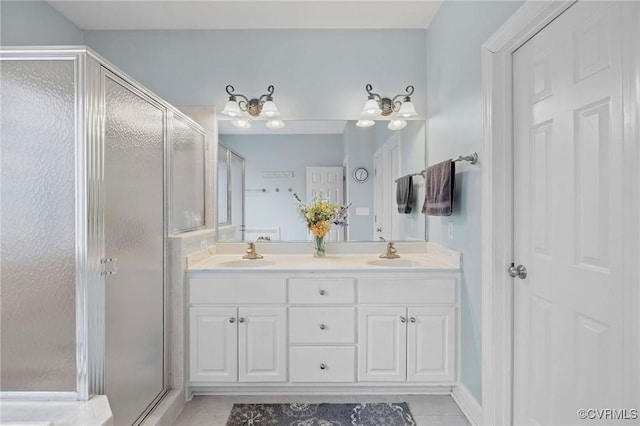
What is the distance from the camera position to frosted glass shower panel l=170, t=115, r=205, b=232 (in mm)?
2020

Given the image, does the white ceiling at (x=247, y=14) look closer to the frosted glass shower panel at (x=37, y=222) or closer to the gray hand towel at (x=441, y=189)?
the gray hand towel at (x=441, y=189)

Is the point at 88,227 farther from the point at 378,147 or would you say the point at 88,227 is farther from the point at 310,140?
the point at 378,147

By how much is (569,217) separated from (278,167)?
1.89 m

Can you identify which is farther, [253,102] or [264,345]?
[253,102]

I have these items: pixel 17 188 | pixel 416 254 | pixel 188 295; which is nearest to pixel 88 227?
pixel 17 188

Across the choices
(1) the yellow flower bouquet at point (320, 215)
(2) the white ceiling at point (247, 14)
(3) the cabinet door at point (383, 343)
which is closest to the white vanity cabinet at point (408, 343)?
(3) the cabinet door at point (383, 343)

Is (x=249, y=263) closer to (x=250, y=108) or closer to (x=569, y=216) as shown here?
(x=250, y=108)

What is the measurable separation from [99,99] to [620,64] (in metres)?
1.87

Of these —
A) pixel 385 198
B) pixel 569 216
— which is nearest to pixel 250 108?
pixel 385 198

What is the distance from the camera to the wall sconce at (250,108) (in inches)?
95.5

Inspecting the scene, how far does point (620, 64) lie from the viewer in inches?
39.8

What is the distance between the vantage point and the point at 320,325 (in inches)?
77.4

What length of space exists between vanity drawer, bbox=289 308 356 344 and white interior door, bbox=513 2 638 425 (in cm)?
90

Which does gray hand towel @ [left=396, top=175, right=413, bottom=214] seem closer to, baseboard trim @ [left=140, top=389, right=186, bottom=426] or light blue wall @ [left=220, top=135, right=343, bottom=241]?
light blue wall @ [left=220, top=135, right=343, bottom=241]
